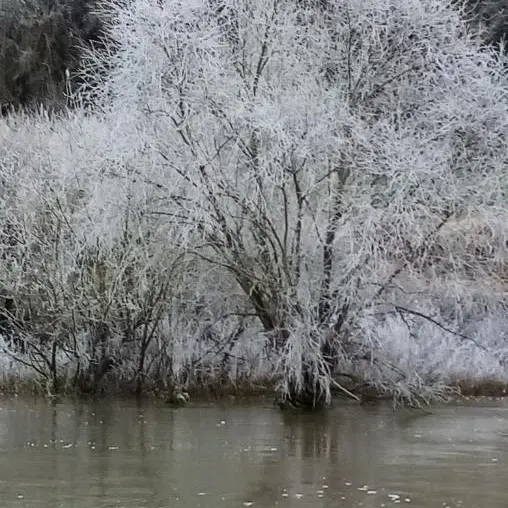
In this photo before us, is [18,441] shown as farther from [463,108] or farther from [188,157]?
[463,108]

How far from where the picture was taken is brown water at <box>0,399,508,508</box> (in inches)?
458

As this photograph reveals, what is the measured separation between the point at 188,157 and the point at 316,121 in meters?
2.16

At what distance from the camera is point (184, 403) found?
1911 centimetres

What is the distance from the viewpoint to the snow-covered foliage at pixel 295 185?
1747 cm

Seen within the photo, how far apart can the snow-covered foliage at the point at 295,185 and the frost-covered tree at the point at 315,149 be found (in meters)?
0.03

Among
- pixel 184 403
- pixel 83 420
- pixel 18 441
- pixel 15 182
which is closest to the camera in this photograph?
pixel 18 441

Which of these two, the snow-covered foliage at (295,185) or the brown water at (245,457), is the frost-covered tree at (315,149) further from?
the brown water at (245,457)

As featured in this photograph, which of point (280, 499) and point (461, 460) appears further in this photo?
point (461, 460)

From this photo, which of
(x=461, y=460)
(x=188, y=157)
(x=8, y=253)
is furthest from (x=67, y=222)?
(x=461, y=460)

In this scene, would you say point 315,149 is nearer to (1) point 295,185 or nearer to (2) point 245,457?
(1) point 295,185

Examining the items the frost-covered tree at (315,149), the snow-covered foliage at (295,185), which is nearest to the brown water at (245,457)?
the snow-covered foliage at (295,185)

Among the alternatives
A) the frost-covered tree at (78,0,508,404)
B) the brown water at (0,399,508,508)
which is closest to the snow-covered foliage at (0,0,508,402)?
the frost-covered tree at (78,0,508,404)

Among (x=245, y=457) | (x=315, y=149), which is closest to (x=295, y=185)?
(x=315, y=149)

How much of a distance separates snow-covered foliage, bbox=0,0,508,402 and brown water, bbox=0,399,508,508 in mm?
1297
